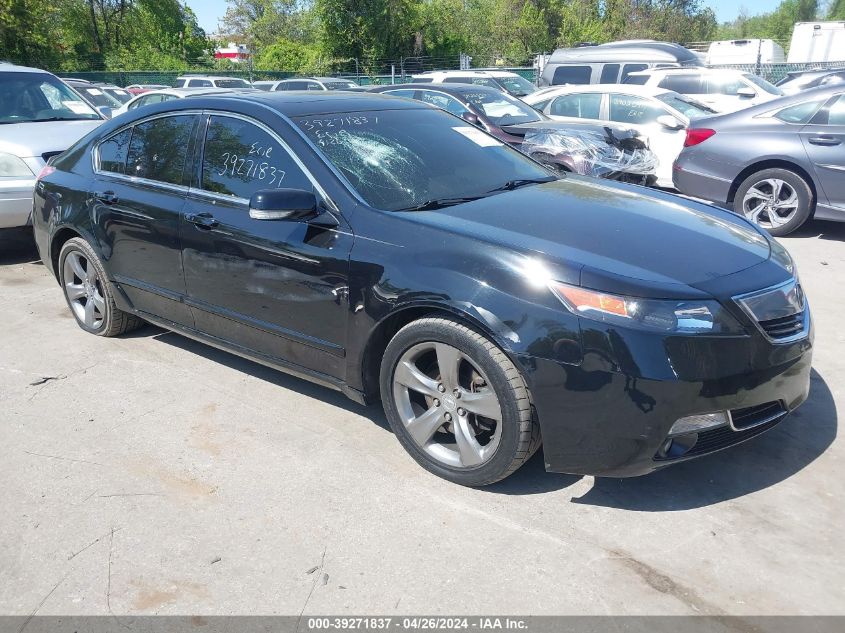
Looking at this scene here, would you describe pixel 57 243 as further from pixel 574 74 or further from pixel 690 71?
pixel 574 74

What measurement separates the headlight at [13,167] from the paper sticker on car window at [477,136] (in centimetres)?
467

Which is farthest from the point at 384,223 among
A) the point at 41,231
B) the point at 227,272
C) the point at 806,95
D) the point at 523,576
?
the point at 806,95

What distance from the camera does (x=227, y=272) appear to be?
399cm

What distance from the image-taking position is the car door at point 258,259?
3580 millimetres

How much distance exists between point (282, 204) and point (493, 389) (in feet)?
4.23

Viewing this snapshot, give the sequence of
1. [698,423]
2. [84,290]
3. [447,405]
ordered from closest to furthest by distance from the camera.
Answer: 1. [698,423]
2. [447,405]
3. [84,290]

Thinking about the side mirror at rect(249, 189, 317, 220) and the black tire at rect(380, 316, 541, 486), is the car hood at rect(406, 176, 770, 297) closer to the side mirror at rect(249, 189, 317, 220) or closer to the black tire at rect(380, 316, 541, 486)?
the black tire at rect(380, 316, 541, 486)

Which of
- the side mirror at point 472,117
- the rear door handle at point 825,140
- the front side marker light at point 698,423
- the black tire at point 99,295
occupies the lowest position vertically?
the black tire at point 99,295

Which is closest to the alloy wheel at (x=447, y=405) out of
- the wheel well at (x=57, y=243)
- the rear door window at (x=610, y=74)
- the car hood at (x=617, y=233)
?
the car hood at (x=617, y=233)

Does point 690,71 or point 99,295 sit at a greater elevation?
point 690,71

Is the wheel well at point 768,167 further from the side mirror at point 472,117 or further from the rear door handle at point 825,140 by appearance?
the side mirror at point 472,117

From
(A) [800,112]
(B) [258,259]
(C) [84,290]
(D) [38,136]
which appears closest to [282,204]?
(B) [258,259]

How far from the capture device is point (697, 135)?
816 cm

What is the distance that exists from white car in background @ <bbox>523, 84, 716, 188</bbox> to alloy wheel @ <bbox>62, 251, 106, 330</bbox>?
277 inches
